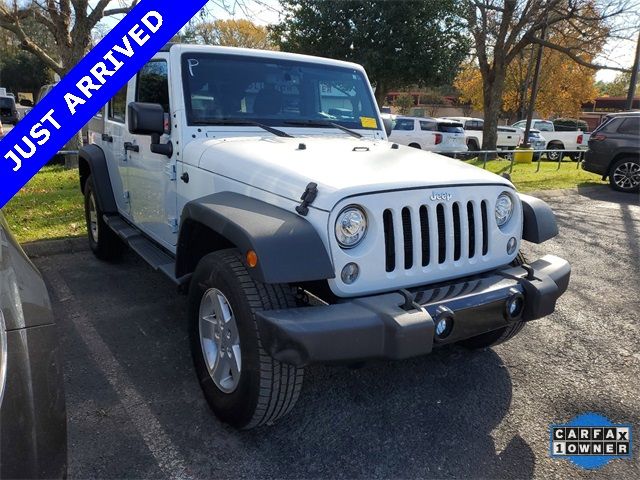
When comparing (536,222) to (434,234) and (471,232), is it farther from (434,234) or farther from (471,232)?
(434,234)

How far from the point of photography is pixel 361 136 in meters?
4.02

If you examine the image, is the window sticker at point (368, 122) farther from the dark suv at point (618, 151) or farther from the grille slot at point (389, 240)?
the dark suv at point (618, 151)

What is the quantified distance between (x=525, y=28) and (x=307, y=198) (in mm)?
17637

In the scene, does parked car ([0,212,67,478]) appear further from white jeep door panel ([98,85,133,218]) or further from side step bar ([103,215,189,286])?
white jeep door panel ([98,85,133,218])

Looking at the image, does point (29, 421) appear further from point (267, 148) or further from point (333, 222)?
point (267, 148)

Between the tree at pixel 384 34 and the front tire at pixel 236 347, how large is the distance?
51.2 ft

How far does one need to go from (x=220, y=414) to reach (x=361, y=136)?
2.34 meters

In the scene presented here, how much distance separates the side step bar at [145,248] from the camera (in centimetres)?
344

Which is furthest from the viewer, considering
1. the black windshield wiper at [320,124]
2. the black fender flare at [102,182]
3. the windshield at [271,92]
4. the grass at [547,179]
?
the grass at [547,179]

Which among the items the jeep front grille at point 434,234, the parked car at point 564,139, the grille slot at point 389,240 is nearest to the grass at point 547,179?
the jeep front grille at point 434,234

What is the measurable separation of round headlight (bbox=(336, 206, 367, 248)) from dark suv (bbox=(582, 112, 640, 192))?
10.9 m

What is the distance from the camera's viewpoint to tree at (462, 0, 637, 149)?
1427 cm

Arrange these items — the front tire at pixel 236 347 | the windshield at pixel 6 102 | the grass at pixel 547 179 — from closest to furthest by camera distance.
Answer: the front tire at pixel 236 347 → the grass at pixel 547 179 → the windshield at pixel 6 102

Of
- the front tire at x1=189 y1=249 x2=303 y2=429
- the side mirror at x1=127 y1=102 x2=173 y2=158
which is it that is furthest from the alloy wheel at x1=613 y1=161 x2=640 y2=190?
the front tire at x1=189 y1=249 x2=303 y2=429
